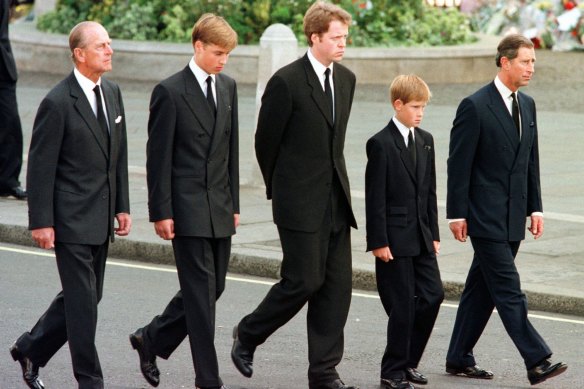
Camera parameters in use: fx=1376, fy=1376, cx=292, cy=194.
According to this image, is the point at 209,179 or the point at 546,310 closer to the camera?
the point at 209,179

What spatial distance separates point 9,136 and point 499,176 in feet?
20.8

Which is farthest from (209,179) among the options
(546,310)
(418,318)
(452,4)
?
(452,4)

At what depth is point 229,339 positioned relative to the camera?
25.6ft

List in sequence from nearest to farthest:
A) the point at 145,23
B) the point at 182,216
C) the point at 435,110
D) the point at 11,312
→ the point at 182,216 < the point at 11,312 < the point at 435,110 < the point at 145,23

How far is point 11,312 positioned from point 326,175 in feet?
9.01

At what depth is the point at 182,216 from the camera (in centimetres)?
629

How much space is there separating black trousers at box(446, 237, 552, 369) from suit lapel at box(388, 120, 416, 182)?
20.8 inches

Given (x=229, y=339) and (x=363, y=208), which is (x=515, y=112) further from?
(x=363, y=208)

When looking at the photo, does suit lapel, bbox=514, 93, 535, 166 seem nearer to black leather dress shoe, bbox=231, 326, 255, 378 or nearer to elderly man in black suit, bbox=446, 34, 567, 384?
elderly man in black suit, bbox=446, 34, 567, 384

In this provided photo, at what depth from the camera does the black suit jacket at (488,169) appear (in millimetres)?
6797

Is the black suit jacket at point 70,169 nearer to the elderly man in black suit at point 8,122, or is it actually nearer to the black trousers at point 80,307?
the black trousers at point 80,307

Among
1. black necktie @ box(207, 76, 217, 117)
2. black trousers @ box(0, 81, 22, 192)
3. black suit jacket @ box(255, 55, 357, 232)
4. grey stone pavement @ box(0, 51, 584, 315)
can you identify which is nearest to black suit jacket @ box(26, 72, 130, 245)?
black necktie @ box(207, 76, 217, 117)

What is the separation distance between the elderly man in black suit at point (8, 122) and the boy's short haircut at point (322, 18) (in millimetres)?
5929

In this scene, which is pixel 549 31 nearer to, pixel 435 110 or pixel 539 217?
pixel 435 110
